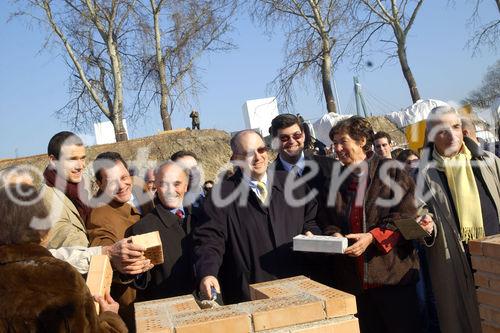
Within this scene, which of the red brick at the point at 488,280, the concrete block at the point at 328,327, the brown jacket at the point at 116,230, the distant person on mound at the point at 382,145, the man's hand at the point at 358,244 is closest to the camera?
the concrete block at the point at 328,327

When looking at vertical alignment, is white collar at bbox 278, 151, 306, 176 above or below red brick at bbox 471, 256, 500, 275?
above

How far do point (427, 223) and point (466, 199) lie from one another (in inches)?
14.5

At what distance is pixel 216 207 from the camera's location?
135 inches

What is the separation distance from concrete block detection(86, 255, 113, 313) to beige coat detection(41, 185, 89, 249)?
46 cm

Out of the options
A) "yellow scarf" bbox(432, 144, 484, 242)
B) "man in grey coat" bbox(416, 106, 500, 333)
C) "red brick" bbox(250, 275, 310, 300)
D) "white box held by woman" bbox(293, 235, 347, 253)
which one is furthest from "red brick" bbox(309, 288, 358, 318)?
"yellow scarf" bbox(432, 144, 484, 242)

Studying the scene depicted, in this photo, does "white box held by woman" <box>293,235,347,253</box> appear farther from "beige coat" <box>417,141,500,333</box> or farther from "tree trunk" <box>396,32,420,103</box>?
"tree trunk" <box>396,32,420,103</box>

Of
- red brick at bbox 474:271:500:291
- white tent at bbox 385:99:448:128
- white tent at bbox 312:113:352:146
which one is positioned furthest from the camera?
white tent at bbox 385:99:448:128

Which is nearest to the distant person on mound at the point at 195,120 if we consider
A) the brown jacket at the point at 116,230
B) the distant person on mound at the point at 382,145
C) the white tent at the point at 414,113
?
the white tent at the point at 414,113

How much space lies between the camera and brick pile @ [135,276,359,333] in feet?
6.35

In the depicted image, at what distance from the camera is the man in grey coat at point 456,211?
3750 mm

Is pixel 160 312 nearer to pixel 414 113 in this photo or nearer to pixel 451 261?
pixel 451 261

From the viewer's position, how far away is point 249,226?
3.36 m

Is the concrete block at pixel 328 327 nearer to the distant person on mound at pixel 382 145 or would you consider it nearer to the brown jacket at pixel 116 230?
the brown jacket at pixel 116 230

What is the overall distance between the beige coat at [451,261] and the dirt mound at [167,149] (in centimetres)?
1407
